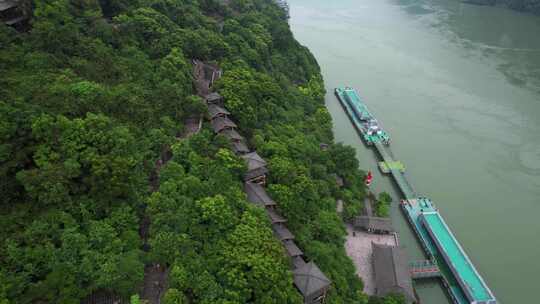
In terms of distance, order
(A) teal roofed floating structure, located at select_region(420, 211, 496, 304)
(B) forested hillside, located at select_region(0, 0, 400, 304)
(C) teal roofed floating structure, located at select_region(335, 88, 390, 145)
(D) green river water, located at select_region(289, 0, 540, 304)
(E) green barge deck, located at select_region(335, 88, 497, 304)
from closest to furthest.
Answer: (B) forested hillside, located at select_region(0, 0, 400, 304) → (A) teal roofed floating structure, located at select_region(420, 211, 496, 304) → (E) green barge deck, located at select_region(335, 88, 497, 304) → (D) green river water, located at select_region(289, 0, 540, 304) → (C) teal roofed floating structure, located at select_region(335, 88, 390, 145)

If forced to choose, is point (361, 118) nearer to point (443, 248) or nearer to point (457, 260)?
point (443, 248)


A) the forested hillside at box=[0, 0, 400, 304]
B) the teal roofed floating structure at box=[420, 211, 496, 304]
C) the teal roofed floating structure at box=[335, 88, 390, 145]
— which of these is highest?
the forested hillside at box=[0, 0, 400, 304]

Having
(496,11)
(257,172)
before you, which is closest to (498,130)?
(257,172)

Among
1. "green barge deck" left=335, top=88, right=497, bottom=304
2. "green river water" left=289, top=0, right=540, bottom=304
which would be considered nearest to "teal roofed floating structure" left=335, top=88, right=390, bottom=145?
"green river water" left=289, top=0, right=540, bottom=304

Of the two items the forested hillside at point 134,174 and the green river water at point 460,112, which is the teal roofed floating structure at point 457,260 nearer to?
the green river water at point 460,112

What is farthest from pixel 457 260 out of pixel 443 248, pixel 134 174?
pixel 134 174

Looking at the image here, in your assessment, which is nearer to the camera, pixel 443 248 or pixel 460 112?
pixel 443 248

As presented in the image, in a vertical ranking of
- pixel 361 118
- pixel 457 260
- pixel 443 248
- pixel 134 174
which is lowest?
pixel 457 260

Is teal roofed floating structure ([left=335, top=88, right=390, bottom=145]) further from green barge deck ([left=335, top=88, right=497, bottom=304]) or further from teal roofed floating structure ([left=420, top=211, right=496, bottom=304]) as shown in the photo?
teal roofed floating structure ([left=420, top=211, right=496, bottom=304])
